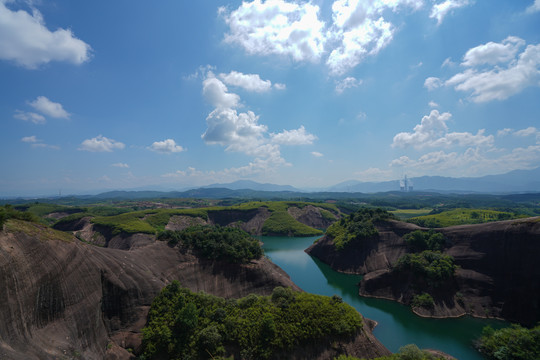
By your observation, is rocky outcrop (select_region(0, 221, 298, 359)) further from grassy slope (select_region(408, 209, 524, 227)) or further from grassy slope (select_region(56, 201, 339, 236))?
grassy slope (select_region(408, 209, 524, 227))

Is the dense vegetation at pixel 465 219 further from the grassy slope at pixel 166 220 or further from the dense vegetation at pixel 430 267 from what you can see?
the dense vegetation at pixel 430 267

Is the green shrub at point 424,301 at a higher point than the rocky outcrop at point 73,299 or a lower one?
lower

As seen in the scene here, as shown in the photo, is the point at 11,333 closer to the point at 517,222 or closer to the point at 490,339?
the point at 490,339

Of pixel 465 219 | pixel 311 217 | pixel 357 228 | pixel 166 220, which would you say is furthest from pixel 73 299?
pixel 465 219

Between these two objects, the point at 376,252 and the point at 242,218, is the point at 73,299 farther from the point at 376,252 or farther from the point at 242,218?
the point at 242,218

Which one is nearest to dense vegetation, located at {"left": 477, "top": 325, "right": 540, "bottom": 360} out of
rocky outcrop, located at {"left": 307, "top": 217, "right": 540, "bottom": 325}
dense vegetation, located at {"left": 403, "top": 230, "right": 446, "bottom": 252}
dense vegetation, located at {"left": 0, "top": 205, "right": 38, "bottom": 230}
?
rocky outcrop, located at {"left": 307, "top": 217, "right": 540, "bottom": 325}

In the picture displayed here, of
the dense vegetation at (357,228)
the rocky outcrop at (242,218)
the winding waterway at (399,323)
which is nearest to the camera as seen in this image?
the winding waterway at (399,323)

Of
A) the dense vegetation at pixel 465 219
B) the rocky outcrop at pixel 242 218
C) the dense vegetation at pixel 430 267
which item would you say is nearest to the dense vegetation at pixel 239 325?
the dense vegetation at pixel 430 267
